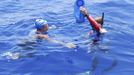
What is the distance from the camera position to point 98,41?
11.1m

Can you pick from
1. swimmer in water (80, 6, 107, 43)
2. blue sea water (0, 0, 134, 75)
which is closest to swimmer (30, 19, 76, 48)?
blue sea water (0, 0, 134, 75)

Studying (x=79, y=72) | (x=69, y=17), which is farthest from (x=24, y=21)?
(x=79, y=72)

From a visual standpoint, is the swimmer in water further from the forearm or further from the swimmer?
the swimmer

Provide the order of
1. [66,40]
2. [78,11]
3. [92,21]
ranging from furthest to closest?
[66,40] → [78,11] → [92,21]

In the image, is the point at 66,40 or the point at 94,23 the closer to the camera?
the point at 94,23

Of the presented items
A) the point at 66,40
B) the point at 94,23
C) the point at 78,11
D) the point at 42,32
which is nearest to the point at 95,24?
the point at 94,23

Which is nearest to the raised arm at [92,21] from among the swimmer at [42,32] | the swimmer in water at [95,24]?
the swimmer in water at [95,24]

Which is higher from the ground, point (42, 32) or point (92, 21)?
point (92, 21)

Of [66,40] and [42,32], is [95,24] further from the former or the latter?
[42,32]

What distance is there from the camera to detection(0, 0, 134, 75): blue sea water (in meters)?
9.77

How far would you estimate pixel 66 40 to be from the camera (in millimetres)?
11453

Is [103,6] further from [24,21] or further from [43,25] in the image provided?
[43,25]

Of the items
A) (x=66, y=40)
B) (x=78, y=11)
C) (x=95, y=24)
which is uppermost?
(x=78, y=11)

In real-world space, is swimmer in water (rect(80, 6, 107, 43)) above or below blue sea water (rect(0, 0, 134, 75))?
above
